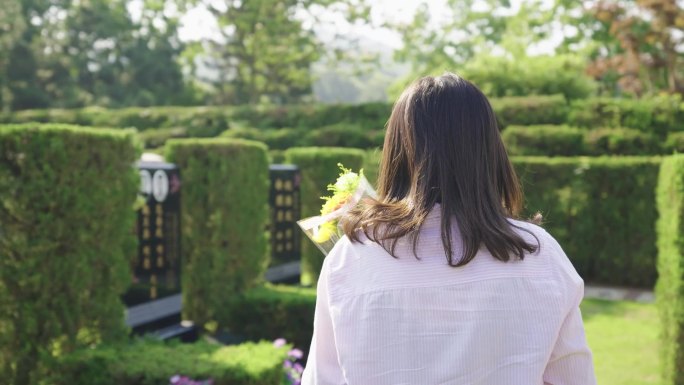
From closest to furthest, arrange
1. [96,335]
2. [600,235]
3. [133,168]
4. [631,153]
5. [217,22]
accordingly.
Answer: [96,335], [133,168], [600,235], [631,153], [217,22]

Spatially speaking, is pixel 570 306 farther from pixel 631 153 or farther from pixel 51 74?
pixel 51 74

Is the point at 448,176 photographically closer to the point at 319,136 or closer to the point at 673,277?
the point at 673,277

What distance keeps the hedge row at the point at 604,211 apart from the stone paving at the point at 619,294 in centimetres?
40

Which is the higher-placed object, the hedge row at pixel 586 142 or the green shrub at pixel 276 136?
the hedge row at pixel 586 142

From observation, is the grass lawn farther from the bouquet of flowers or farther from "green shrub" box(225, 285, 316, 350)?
the bouquet of flowers

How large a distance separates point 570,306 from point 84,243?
15.0 feet

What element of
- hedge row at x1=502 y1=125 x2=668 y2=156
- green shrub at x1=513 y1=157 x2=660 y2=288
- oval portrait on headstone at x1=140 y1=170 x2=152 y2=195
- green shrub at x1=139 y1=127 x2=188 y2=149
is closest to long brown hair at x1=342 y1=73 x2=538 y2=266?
oval portrait on headstone at x1=140 y1=170 x2=152 y2=195

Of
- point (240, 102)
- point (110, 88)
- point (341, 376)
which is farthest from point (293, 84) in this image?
point (341, 376)

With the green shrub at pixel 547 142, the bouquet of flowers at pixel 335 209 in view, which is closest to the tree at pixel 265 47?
the green shrub at pixel 547 142

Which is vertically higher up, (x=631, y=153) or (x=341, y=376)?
(x=341, y=376)

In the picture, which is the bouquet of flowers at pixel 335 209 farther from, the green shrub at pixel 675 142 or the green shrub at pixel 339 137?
the green shrub at pixel 339 137

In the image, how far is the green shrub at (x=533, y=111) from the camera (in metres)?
18.1

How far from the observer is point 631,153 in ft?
54.0

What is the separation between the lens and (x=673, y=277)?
644 centimetres
